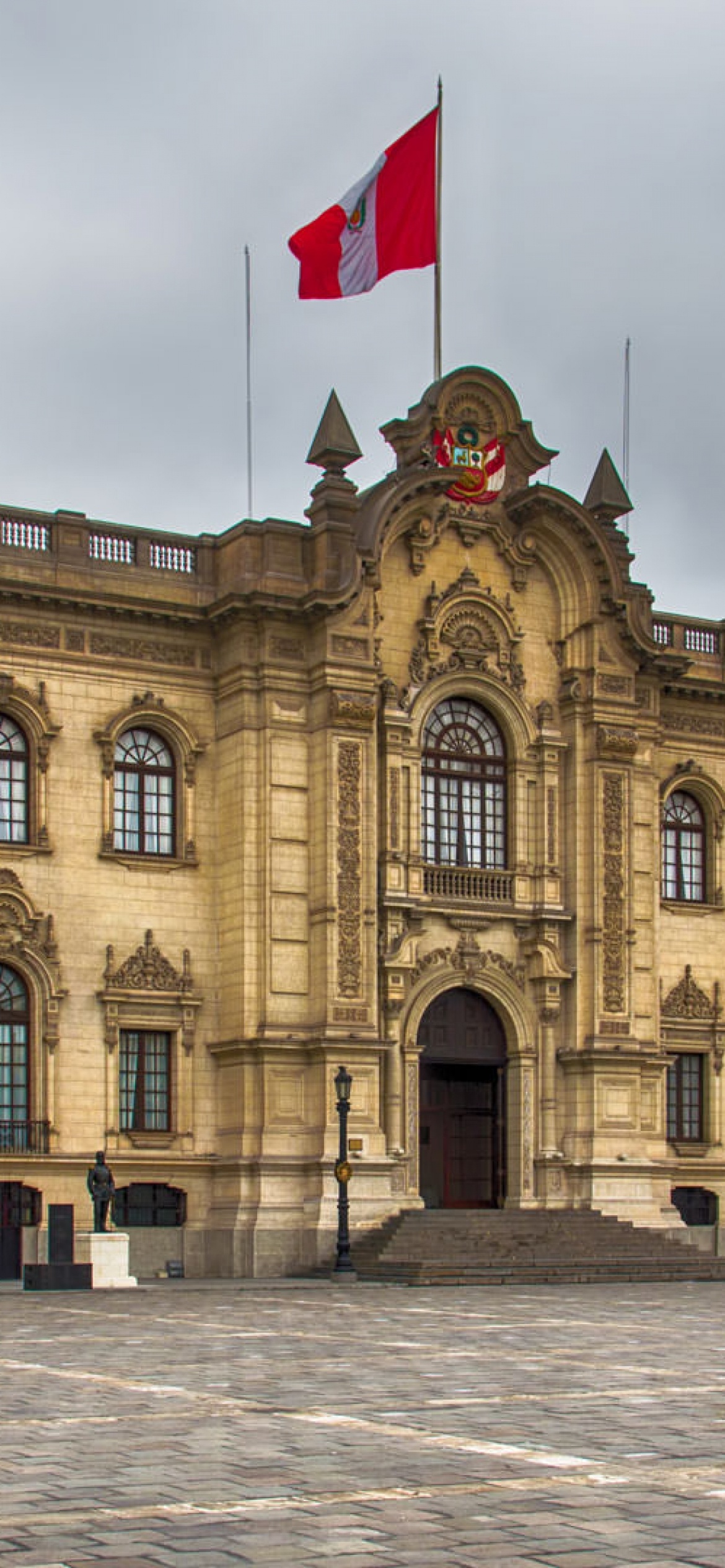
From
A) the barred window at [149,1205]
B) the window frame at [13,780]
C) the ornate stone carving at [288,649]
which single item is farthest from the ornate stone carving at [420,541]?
the barred window at [149,1205]

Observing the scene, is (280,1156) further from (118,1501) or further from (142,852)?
(118,1501)

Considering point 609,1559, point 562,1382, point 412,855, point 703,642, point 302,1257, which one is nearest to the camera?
point 609,1559

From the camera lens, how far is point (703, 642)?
1906 inches

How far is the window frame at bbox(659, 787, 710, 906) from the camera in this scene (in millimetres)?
47062

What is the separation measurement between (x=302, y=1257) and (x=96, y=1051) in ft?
17.2

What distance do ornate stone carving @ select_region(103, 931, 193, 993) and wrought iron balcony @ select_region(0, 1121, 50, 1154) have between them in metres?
2.86

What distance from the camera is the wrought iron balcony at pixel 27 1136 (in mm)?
38250

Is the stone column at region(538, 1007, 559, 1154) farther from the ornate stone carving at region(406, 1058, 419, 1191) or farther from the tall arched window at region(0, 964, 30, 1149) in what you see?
the tall arched window at region(0, 964, 30, 1149)

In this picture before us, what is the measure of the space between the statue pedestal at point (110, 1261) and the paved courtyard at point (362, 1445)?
9870mm

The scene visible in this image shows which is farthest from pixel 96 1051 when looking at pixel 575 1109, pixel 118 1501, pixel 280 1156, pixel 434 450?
pixel 118 1501

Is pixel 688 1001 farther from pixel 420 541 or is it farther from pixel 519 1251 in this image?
pixel 420 541

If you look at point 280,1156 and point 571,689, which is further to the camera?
point 571,689

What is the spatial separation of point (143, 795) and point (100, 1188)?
826cm

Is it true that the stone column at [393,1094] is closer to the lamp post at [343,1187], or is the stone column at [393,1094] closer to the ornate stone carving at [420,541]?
the lamp post at [343,1187]
